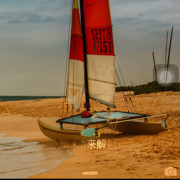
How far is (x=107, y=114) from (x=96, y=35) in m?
3.60

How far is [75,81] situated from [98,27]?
2.75 metres

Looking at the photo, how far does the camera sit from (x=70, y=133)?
38.1ft

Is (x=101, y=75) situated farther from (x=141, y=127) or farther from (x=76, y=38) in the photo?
(x=141, y=127)

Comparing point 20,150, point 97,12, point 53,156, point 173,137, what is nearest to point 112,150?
point 53,156

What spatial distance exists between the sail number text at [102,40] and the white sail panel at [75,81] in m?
1.15

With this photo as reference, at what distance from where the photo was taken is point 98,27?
44.0ft

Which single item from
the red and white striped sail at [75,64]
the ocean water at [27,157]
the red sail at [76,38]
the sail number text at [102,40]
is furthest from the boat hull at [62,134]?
the sail number text at [102,40]

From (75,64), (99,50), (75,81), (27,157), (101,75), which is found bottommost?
(27,157)

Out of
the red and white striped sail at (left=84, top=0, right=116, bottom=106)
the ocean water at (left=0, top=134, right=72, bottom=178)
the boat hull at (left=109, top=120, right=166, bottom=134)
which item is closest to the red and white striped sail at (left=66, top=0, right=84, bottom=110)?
the red and white striped sail at (left=84, top=0, right=116, bottom=106)

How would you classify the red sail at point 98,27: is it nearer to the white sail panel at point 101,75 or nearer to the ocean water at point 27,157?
the white sail panel at point 101,75

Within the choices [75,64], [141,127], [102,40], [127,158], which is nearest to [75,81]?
[75,64]

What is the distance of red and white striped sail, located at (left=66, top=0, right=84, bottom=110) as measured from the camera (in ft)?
41.8

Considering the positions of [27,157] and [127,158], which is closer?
[127,158]

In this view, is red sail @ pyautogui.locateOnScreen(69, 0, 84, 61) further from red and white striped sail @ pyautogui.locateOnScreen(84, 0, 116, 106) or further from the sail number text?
the sail number text
